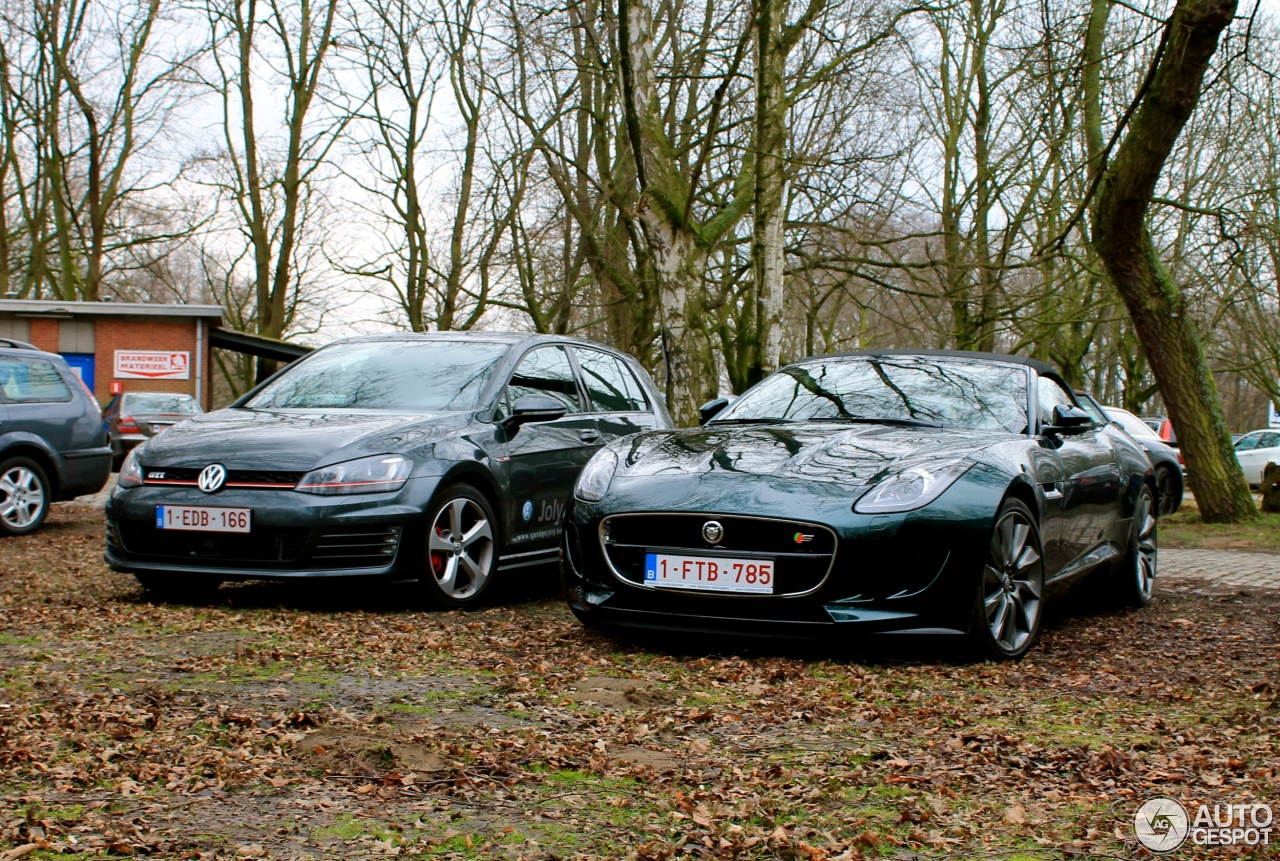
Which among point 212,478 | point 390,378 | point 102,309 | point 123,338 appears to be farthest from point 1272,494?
point 102,309

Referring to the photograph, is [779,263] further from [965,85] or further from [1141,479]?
[965,85]

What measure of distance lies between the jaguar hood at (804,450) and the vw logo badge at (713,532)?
11.9 inches

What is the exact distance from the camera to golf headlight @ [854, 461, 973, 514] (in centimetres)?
539

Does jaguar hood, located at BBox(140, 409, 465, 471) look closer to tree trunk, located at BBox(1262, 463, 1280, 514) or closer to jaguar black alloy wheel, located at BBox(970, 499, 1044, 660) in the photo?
jaguar black alloy wheel, located at BBox(970, 499, 1044, 660)

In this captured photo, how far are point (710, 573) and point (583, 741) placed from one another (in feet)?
4.92

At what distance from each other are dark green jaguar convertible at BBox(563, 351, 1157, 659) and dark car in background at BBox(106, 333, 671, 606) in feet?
3.89

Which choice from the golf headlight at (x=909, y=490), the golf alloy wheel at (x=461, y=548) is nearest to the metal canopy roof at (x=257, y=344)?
the golf alloy wheel at (x=461, y=548)

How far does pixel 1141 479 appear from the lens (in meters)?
8.16

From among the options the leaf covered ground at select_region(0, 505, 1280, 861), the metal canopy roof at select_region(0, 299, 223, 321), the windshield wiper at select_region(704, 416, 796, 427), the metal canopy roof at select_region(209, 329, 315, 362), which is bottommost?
the leaf covered ground at select_region(0, 505, 1280, 861)

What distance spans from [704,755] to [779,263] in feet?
39.6

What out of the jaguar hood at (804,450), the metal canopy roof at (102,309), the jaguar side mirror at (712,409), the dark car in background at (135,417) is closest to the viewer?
the jaguar hood at (804,450)

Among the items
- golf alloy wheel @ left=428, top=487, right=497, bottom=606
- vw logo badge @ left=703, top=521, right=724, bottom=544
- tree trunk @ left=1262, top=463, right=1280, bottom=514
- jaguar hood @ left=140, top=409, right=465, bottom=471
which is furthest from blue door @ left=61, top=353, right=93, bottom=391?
vw logo badge @ left=703, top=521, right=724, bottom=544

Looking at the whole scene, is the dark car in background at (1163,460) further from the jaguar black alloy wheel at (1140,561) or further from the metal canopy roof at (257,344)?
the metal canopy roof at (257,344)

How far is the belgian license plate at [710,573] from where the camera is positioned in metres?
5.44
